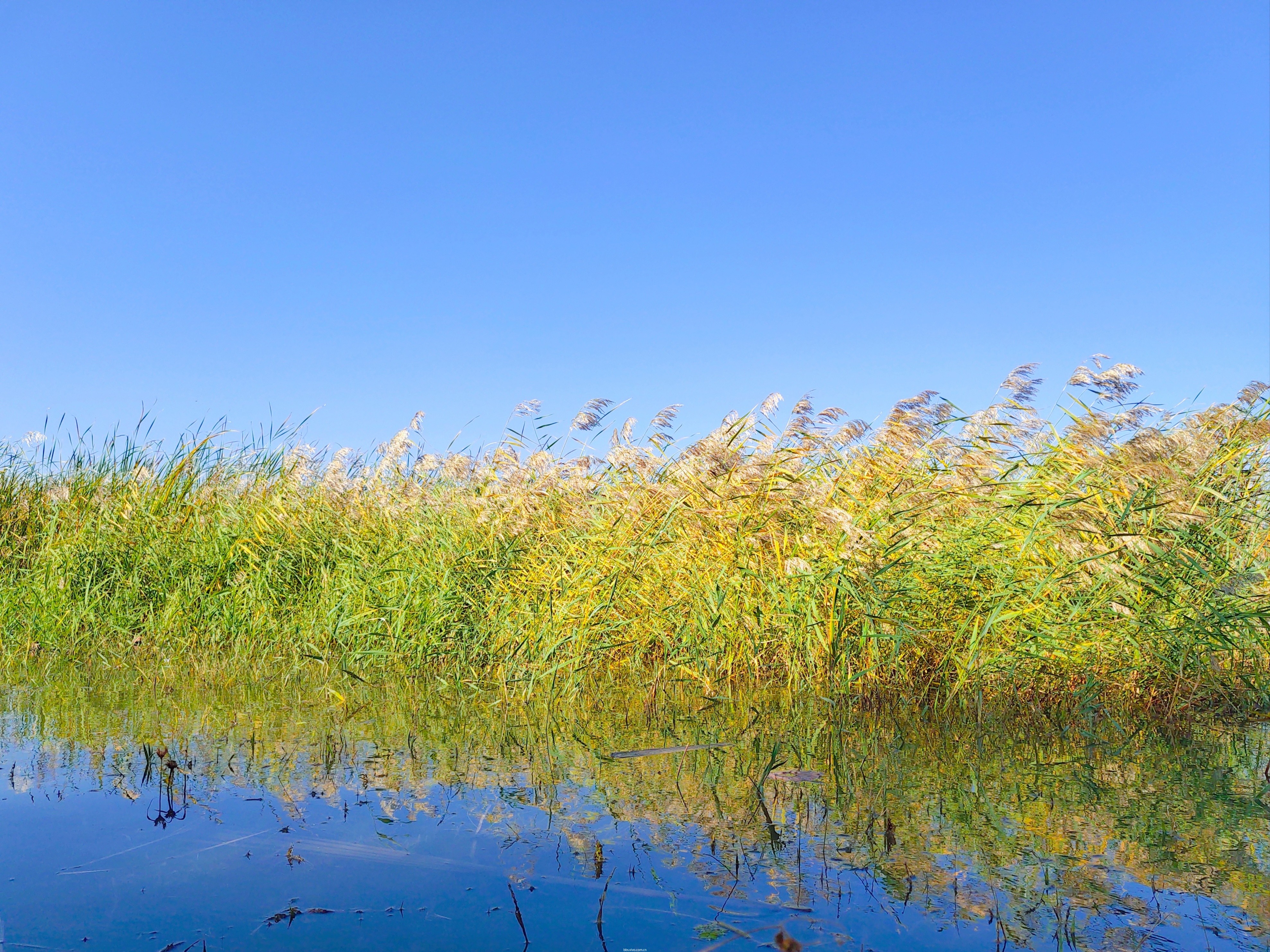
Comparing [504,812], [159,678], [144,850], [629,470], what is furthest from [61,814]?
[629,470]

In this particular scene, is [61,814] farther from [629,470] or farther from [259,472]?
[259,472]

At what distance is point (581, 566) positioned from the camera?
542 centimetres

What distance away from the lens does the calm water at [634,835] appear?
2125 mm

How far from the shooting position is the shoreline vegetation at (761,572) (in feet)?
14.1

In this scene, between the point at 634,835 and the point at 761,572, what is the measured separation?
2389 millimetres

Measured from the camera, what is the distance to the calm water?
2.12 metres

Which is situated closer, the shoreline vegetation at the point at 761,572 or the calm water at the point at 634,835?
the calm water at the point at 634,835

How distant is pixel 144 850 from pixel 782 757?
2165 millimetres

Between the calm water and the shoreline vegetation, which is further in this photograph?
the shoreline vegetation

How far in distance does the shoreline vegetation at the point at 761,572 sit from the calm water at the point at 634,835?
46 centimetres

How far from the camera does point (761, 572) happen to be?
4.92 meters

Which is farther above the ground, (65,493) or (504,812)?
(65,493)

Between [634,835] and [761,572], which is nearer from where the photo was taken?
[634,835]

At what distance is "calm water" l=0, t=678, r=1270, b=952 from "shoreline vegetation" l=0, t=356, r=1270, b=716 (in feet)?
1.52
